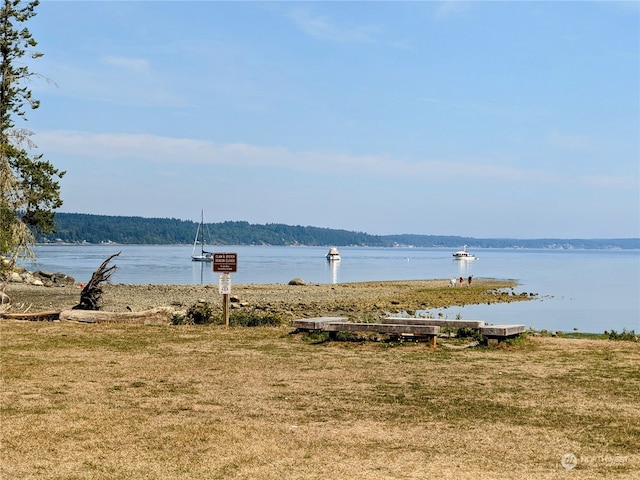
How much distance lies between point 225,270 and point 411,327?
6.79 m

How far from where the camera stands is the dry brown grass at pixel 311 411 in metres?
7.45

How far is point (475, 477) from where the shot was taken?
704 centimetres

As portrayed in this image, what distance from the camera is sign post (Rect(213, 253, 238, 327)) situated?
69.3 feet

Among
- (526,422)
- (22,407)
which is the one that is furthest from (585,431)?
(22,407)

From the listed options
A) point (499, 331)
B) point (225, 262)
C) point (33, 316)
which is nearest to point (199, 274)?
point (33, 316)

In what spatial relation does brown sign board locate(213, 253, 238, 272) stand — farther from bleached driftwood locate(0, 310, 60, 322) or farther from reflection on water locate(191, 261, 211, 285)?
reflection on water locate(191, 261, 211, 285)

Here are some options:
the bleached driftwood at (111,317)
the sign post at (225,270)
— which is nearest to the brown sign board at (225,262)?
the sign post at (225,270)

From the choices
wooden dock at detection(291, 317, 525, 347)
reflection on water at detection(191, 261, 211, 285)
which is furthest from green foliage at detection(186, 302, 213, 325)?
reflection on water at detection(191, 261, 211, 285)

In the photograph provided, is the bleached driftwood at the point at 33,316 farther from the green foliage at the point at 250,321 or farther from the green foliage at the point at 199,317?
the green foliage at the point at 250,321

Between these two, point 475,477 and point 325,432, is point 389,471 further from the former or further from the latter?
point 325,432

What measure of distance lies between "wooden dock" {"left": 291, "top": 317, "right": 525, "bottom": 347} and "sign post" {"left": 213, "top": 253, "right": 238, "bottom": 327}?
363 centimetres

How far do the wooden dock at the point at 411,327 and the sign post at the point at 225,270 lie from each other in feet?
11.9

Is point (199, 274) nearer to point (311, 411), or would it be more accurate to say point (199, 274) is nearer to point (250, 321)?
point (250, 321)

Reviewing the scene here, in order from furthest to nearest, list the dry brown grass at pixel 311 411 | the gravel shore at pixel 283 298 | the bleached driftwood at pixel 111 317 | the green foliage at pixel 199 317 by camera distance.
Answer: the gravel shore at pixel 283 298 → the green foliage at pixel 199 317 → the bleached driftwood at pixel 111 317 → the dry brown grass at pixel 311 411
